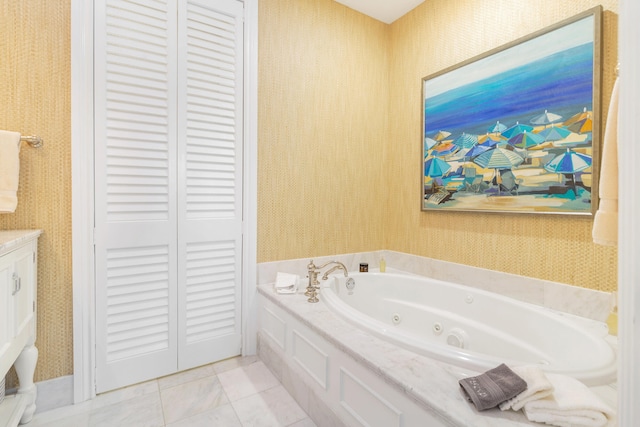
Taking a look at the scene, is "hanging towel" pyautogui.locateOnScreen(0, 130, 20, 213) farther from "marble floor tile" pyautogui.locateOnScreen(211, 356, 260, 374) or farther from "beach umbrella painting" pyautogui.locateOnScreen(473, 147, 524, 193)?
"beach umbrella painting" pyautogui.locateOnScreen(473, 147, 524, 193)

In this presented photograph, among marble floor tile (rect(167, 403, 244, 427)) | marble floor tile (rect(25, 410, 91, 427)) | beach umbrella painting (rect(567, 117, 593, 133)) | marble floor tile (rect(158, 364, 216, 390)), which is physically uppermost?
beach umbrella painting (rect(567, 117, 593, 133))

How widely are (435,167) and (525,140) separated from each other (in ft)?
2.06

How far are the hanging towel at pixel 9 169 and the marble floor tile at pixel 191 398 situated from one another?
3.97 feet

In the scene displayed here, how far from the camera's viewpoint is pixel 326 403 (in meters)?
1.47

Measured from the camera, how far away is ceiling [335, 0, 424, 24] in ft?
8.08

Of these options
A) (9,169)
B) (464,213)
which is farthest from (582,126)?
(9,169)

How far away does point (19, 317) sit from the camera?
4.48 feet

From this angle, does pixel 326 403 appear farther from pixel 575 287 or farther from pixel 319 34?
pixel 319 34

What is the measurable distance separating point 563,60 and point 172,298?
2.52 m

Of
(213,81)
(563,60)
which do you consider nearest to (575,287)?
(563,60)

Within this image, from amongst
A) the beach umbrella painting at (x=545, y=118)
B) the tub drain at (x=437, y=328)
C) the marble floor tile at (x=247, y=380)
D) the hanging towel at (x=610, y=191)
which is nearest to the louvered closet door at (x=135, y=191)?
the marble floor tile at (x=247, y=380)

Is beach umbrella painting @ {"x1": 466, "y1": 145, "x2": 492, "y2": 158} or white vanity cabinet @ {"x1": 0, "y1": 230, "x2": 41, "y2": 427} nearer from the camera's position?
white vanity cabinet @ {"x1": 0, "y1": 230, "x2": 41, "y2": 427}

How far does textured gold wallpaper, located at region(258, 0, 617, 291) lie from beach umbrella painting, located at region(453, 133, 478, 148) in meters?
0.36

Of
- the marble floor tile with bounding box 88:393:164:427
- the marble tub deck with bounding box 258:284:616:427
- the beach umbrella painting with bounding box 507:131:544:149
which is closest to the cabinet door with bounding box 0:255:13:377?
the marble floor tile with bounding box 88:393:164:427
